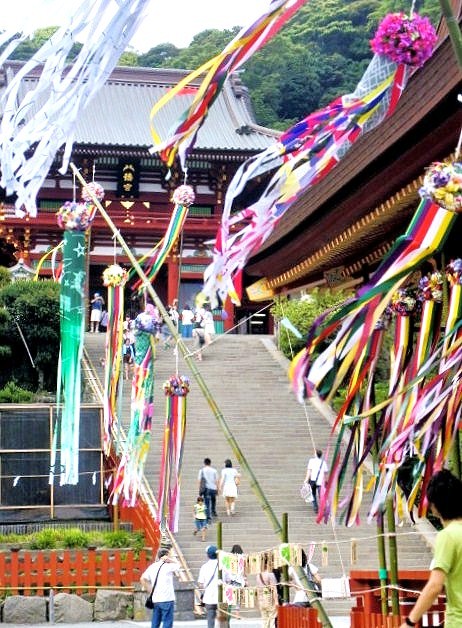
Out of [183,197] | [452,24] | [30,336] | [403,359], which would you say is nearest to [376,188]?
[403,359]

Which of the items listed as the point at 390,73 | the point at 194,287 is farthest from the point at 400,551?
the point at 194,287

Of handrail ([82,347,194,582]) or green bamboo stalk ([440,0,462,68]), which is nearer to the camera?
green bamboo stalk ([440,0,462,68])

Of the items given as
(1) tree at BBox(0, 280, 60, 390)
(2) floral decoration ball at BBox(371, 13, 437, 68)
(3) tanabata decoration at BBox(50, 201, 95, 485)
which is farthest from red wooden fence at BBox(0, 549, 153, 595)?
(2) floral decoration ball at BBox(371, 13, 437, 68)

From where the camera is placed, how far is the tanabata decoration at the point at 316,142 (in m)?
6.72

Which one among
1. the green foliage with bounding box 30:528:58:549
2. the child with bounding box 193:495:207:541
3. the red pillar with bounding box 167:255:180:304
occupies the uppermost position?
the red pillar with bounding box 167:255:180:304

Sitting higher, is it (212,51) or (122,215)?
(212,51)

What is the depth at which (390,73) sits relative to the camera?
7.00 meters

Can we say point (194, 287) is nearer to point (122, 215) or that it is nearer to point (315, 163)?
point (122, 215)

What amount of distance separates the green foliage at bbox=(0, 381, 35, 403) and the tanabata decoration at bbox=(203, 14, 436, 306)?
21.3m

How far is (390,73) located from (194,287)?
3291 centimetres

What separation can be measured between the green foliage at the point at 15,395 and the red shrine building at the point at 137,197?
8745 millimetres

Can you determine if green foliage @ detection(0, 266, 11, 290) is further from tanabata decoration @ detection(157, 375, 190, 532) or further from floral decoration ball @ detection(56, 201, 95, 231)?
floral decoration ball @ detection(56, 201, 95, 231)

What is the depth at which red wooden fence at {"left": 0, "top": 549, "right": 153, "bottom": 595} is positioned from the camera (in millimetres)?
18188

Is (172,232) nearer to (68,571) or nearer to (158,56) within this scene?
(68,571)
